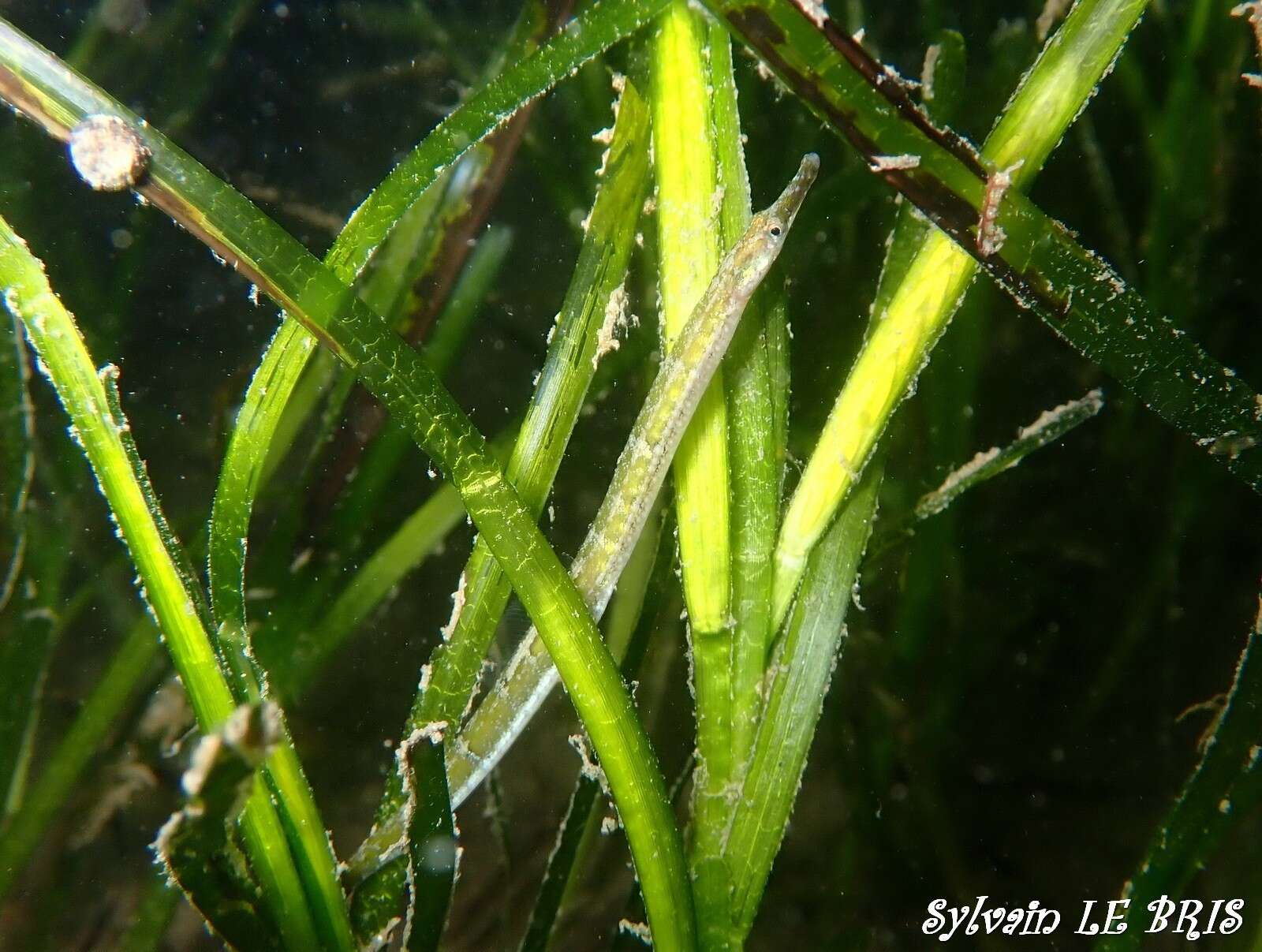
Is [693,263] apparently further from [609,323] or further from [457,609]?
[457,609]

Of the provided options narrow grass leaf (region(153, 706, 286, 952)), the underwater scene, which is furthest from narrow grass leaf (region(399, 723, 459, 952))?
narrow grass leaf (region(153, 706, 286, 952))

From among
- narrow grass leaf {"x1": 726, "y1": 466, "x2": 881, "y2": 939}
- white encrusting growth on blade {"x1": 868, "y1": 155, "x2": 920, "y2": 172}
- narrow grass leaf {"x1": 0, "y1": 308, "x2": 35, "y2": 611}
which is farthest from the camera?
narrow grass leaf {"x1": 0, "y1": 308, "x2": 35, "y2": 611}

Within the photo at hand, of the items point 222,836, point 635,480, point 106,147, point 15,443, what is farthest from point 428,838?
point 15,443

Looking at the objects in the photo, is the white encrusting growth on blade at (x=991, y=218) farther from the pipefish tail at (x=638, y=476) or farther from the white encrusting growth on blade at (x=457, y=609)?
the white encrusting growth on blade at (x=457, y=609)

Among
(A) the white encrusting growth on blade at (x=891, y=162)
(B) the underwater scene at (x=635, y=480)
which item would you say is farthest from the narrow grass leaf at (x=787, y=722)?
(A) the white encrusting growth on blade at (x=891, y=162)

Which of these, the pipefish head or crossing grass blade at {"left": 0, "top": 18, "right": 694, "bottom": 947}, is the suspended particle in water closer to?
crossing grass blade at {"left": 0, "top": 18, "right": 694, "bottom": 947}

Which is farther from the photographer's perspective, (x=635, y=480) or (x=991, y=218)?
(x=635, y=480)
